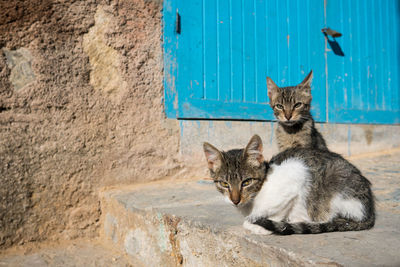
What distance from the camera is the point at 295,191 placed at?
74.2 inches

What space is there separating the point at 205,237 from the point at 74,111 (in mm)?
1934

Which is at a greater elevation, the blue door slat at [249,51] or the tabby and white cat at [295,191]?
the blue door slat at [249,51]

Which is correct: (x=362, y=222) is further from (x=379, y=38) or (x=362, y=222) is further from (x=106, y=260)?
(x=379, y=38)

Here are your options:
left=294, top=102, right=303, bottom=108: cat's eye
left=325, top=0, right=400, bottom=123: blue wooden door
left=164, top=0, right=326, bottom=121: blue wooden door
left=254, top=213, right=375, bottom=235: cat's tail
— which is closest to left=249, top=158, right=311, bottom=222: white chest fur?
left=254, top=213, right=375, bottom=235: cat's tail

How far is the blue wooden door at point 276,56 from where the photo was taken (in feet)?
12.5

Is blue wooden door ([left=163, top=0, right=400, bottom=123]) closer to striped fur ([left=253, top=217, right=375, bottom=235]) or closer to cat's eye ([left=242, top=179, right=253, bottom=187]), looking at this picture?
cat's eye ([left=242, top=179, right=253, bottom=187])

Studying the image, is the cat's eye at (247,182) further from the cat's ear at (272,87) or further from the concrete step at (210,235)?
the cat's ear at (272,87)

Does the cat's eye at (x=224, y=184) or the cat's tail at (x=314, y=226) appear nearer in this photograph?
the cat's tail at (x=314, y=226)

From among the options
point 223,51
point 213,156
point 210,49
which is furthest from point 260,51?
point 213,156

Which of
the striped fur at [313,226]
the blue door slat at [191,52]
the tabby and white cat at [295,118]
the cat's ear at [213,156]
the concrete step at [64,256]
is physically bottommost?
the concrete step at [64,256]

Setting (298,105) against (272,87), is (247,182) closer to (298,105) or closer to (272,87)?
(298,105)

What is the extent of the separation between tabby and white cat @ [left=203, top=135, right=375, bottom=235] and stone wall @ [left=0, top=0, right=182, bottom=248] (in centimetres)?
166

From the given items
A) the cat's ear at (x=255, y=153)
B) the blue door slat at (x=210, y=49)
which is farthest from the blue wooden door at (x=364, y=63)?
the cat's ear at (x=255, y=153)

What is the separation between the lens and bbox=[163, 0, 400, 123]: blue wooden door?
381cm
